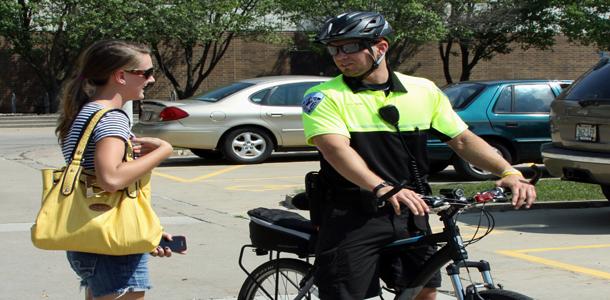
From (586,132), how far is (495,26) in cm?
2383

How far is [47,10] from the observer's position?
31625mm

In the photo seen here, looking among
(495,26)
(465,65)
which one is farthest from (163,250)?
(465,65)

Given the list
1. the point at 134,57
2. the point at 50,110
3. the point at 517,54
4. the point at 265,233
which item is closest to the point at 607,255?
the point at 265,233

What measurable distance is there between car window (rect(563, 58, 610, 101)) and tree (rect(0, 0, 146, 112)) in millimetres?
22797

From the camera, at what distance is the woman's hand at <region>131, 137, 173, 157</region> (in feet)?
12.2

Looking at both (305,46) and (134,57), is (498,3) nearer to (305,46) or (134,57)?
(305,46)

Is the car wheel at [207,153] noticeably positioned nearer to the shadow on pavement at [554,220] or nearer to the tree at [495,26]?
the shadow on pavement at [554,220]

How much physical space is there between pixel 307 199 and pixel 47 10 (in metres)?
28.9

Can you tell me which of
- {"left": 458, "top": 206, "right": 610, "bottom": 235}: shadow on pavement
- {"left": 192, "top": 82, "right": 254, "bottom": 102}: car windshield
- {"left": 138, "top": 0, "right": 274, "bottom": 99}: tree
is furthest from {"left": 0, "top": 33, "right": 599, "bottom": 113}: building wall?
{"left": 458, "top": 206, "right": 610, "bottom": 235}: shadow on pavement

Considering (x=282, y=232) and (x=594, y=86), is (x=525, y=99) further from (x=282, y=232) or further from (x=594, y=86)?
(x=282, y=232)

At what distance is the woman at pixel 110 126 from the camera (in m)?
3.60

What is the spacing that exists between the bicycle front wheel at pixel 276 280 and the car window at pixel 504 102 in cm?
877

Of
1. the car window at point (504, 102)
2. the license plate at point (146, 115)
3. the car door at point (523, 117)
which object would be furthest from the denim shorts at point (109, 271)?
the license plate at point (146, 115)

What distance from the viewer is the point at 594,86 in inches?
364
